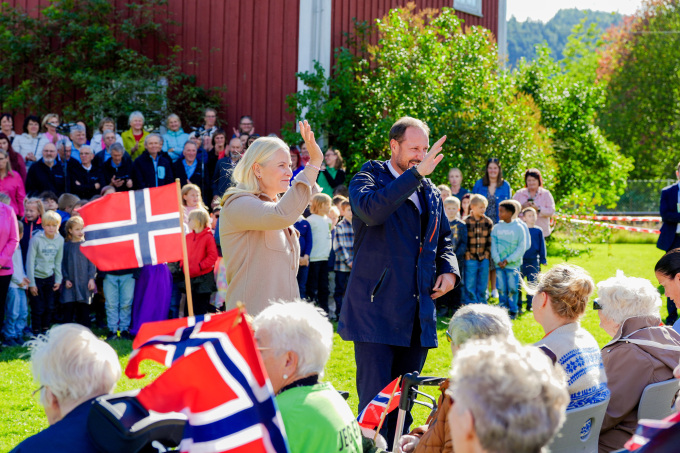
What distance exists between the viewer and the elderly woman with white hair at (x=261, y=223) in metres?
3.87

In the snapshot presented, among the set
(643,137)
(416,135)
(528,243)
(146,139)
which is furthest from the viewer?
(643,137)

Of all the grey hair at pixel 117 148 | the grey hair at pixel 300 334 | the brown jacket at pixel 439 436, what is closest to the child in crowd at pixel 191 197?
the grey hair at pixel 117 148

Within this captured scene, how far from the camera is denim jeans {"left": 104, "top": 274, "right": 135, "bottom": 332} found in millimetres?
8812

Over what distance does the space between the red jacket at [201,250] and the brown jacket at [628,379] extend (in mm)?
5947

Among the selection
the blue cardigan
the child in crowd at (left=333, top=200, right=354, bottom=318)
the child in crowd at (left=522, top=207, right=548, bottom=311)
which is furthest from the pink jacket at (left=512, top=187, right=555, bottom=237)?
the child in crowd at (left=333, top=200, right=354, bottom=318)

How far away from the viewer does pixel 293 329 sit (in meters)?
2.82

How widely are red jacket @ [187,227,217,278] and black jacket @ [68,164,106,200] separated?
8.86ft

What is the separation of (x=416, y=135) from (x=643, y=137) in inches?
1424

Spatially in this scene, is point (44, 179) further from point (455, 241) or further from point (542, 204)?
point (542, 204)

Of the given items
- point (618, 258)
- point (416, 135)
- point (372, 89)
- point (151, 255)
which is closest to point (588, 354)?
point (416, 135)

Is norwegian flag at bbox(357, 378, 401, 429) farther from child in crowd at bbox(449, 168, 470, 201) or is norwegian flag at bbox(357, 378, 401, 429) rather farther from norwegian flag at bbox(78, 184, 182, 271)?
child in crowd at bbox(449, 168, 470, 201)

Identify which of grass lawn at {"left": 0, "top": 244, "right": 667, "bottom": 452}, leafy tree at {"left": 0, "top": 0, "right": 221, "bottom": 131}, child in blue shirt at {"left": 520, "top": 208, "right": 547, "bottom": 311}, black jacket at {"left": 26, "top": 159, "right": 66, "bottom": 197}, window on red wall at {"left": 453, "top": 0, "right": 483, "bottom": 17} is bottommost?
grass lawn at {"left": 0, "top": 244, "right": 667, "bottom": 452}

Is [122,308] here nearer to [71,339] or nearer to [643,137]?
[71,339]

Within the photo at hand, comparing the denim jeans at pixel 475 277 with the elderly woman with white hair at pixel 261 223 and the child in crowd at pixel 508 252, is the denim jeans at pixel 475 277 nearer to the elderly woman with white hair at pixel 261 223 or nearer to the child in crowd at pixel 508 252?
the child in crowd at pixel 508 252
